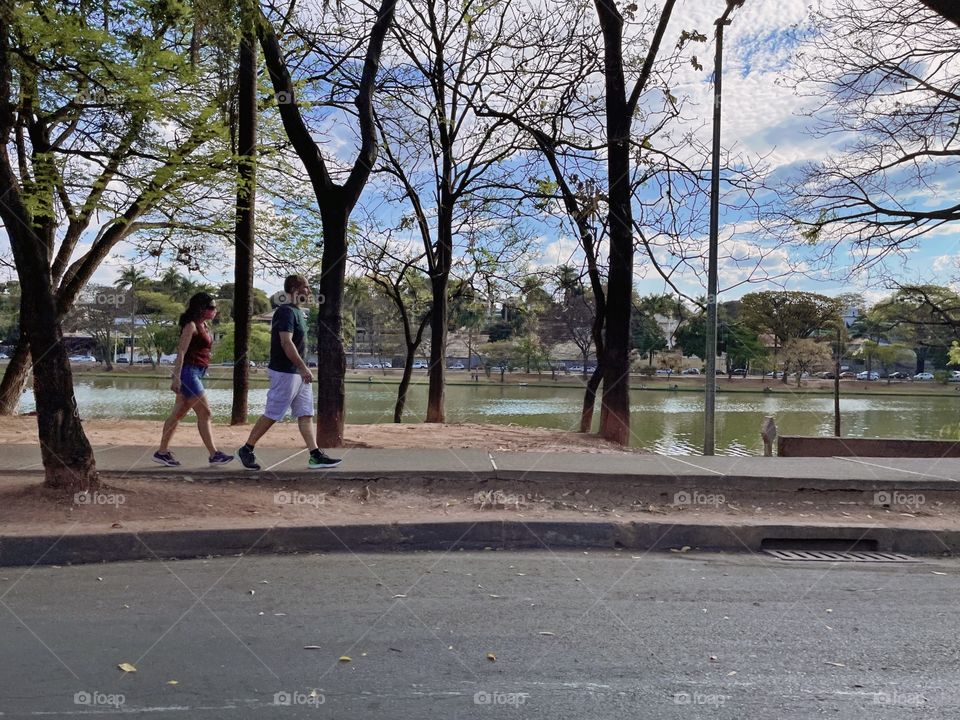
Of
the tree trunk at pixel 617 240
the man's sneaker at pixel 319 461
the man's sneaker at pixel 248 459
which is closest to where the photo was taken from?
the man's sneaker at pixel 248 459

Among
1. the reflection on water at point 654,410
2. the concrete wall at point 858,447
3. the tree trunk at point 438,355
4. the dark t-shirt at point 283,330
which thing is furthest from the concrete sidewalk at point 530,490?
the tree trunk at point 438,355

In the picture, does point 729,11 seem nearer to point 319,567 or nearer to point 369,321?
point 319,567

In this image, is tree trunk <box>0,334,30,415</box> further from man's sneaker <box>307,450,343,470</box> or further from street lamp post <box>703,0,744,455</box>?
street lamp post <box>703,0,744,455</box>

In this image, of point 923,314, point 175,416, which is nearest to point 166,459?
point 175,416

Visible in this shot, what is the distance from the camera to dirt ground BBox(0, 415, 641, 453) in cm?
1063

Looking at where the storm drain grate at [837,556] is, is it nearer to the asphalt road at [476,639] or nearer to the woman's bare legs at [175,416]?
the asphalt road at [476,639]

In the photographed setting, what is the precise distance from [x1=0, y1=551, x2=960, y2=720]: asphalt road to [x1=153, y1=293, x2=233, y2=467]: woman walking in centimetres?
246

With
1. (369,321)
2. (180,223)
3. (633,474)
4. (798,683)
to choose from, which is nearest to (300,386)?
(633,474)

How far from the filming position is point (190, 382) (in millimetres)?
7684

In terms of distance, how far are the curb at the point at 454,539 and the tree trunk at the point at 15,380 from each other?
1243 centimetres

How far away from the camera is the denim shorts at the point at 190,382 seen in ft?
25.1

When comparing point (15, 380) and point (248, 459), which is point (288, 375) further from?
point (15, 380)

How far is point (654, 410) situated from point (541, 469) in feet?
81.2

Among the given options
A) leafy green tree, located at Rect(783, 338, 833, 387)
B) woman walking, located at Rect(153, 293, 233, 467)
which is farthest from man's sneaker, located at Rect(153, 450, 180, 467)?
leafy green tree, located at Rect(783, 338, 833, 387)
